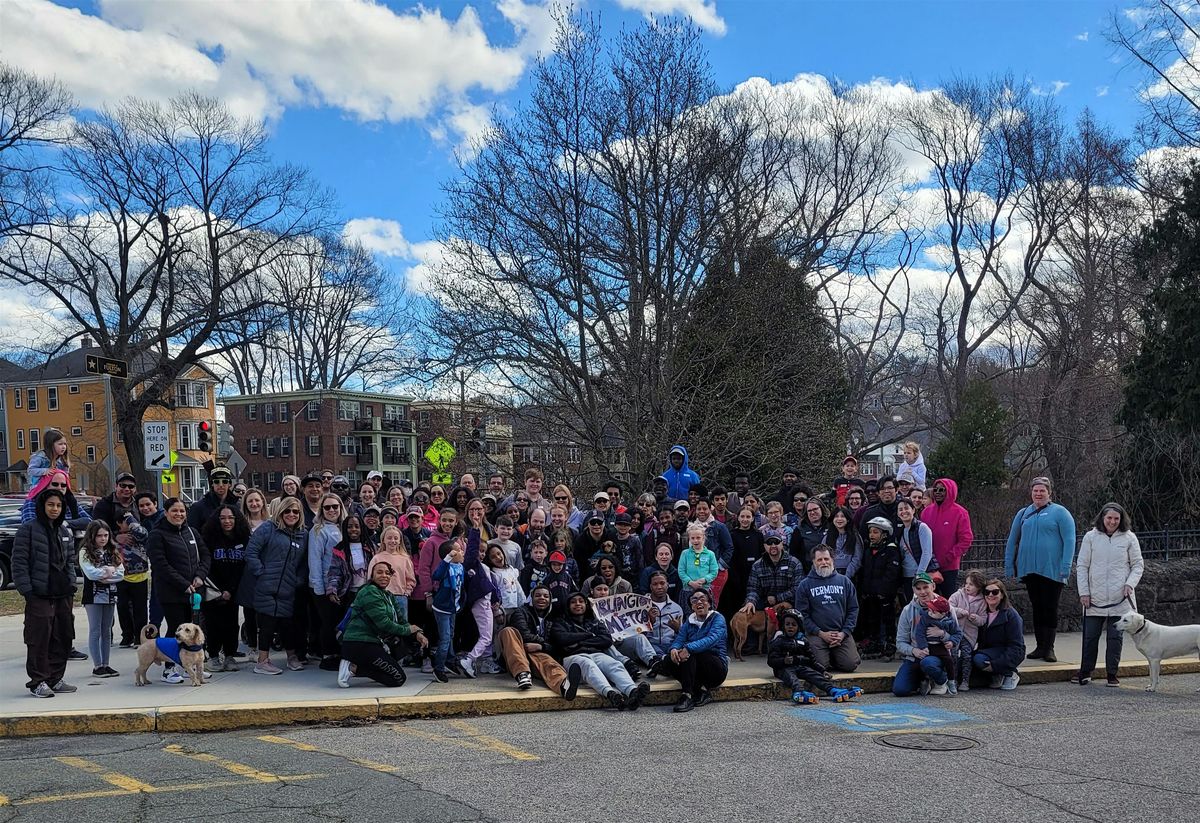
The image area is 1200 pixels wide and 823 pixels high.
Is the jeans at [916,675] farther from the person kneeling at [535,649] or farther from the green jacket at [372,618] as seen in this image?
the green jacket at [372,618]

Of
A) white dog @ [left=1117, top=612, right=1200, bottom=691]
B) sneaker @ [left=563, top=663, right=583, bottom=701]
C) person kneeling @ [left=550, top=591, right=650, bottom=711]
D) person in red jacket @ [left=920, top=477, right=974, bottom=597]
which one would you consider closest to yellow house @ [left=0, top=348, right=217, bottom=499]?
person kneeling @ [left=550, top=591, right=650, bottom=711]

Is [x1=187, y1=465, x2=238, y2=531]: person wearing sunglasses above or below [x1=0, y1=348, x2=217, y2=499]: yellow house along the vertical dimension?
below

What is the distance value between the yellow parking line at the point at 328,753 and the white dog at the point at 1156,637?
7.74 m

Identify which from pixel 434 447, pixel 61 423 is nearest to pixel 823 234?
pixel 434 447

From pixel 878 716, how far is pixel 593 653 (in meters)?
2.84

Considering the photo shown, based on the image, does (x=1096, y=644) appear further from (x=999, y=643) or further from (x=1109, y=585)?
(x=999, y=643)

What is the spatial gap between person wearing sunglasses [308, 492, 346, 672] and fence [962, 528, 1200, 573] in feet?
30.3

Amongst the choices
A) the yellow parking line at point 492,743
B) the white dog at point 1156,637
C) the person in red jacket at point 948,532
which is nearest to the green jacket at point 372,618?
the yellow parking line at point 492,743

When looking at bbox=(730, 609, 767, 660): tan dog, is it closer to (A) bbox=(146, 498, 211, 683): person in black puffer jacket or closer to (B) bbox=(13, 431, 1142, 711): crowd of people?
(B) bbox=(13, 431, 1142, 711): crowd of people

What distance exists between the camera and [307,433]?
7562 centimetres

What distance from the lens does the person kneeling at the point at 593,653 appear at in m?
9.35

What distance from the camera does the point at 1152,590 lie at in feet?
45.6

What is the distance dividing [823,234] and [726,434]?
1374cm

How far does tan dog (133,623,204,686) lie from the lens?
9414mm
